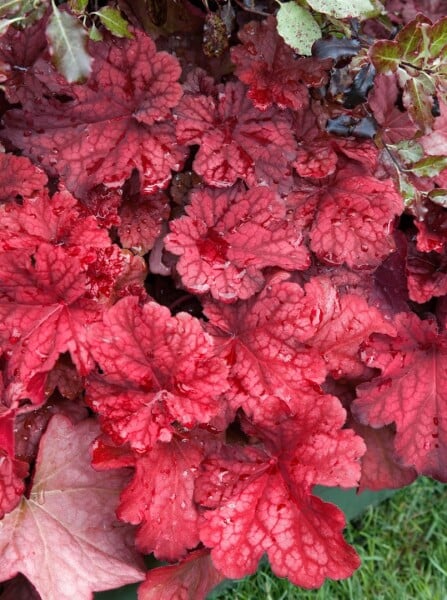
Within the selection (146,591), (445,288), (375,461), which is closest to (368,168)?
(445,288)

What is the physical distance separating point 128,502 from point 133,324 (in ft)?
0.87

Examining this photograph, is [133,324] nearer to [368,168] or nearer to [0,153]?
[0,153]

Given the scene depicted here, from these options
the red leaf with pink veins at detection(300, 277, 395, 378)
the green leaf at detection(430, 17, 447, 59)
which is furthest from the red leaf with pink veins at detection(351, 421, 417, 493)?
the green leaf at detection(430, 17, 447, 59)

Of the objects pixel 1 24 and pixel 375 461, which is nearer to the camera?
pixel 1 24

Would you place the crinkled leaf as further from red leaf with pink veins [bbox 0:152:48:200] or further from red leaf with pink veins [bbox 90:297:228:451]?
red leaf with pink veins [bbox 90:297:228:451]

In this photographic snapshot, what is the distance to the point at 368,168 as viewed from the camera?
1298 mm

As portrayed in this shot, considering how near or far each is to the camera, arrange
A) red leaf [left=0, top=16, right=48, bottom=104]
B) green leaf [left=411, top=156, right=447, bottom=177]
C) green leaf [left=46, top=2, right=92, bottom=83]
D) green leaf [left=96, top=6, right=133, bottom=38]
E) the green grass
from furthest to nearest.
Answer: the green grass
green leaf [left=411, top=156, right=447, bottom=177]
red leaf [left=0, top=16, right=48, bottom=104]
green leaf [left=96, top=6, right=133, bottom=38]
green leaf [left=46, top=2, right=92, bottom=83]

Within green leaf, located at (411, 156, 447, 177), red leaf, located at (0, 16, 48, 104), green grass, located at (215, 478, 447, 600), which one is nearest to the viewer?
red leaf, located at (0, 16, 48, 104)

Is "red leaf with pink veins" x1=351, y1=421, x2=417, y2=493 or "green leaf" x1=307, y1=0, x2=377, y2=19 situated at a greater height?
"green leaf" x1=307, y1=0, x2=377, y2=19

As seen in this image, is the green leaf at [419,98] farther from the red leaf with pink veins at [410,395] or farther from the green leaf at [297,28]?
the red leaf with pink veins at [410,395]

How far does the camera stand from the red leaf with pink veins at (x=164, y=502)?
1070 mm

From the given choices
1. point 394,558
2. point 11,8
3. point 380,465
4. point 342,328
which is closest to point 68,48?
point 11,8

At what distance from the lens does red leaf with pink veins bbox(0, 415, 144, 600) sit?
3.55 feet

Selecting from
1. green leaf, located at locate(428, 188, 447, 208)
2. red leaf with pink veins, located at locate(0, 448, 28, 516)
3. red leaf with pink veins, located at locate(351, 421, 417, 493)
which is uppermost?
red leaf with pink veins, located at locate(0, 448, 28, 516)
